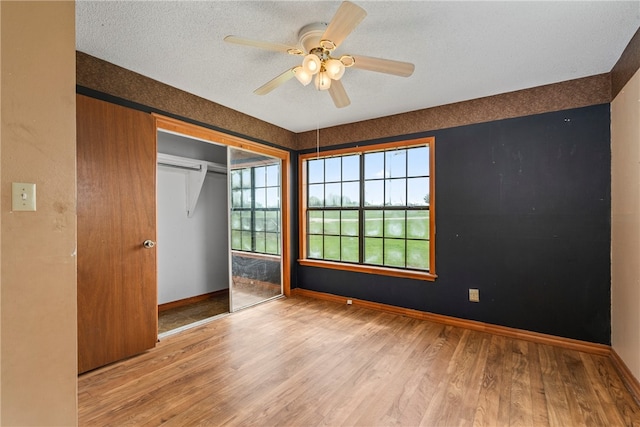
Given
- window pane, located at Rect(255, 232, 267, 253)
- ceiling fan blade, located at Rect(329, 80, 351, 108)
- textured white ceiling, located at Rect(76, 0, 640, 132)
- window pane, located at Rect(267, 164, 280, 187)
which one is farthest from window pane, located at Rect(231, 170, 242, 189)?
ceiling fan blade, located at Rect(329, 80, 351, 108)

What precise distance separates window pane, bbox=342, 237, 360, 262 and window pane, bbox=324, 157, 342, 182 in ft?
2.87

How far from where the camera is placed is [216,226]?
448 centimetres

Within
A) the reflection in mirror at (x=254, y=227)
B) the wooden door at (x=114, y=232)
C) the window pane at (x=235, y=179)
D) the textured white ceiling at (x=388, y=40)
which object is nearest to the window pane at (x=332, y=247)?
the reflection in mirror at (x=254, y=227)

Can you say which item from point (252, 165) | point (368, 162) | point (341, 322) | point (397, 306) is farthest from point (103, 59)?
point (397, 306)

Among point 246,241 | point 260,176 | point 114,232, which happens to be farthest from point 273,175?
point 114,232

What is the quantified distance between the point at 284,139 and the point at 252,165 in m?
0.65

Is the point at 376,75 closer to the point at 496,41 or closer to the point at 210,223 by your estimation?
the point at 496,41

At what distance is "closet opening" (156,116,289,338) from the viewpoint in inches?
146

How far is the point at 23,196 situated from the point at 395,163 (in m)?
3.39

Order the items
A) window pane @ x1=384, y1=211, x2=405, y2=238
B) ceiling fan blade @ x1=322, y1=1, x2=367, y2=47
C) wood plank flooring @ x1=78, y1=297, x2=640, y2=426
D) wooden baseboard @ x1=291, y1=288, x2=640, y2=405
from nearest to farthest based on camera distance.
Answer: ceiling fan blade @ x1=322, y1=1, x2=367, y2=47, wood plank flooring @ x1=78, y1=297, x2=640, y2=426, wooden baseboard @ x1=291, y1=288, x2=640, y2=405, window pane @ x1=384, y1=211, x2=405, y2=238

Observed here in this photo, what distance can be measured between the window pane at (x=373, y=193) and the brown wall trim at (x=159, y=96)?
1477mm

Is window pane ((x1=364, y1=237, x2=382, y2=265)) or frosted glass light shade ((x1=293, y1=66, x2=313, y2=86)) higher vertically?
frosted glass light shade ((x1=293, y1=66, x2=313, y2=86))

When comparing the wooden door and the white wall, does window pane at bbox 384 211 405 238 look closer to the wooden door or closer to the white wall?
the white wall

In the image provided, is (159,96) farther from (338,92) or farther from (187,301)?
(187,301)
